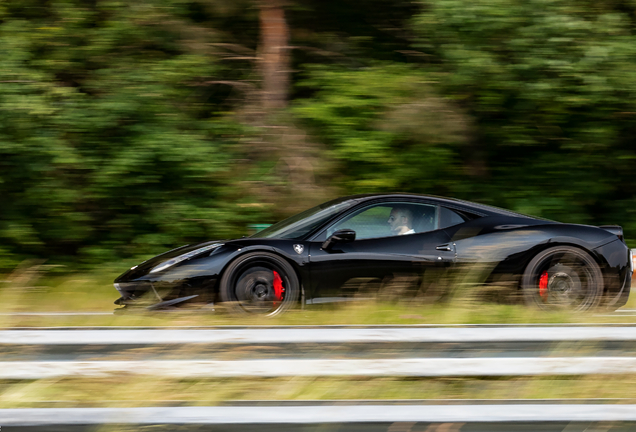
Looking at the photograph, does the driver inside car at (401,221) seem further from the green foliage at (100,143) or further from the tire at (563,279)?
the green foliage at (100,143)

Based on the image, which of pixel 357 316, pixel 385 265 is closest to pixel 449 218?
pixel 385 265

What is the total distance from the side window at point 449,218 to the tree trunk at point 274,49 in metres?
4.15

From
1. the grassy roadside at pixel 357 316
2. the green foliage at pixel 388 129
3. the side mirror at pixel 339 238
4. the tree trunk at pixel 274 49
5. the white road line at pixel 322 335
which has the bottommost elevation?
the grassy roadside at pixel 357 316

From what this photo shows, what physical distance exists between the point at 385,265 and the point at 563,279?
4.48 feet

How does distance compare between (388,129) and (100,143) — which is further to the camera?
(388,129)

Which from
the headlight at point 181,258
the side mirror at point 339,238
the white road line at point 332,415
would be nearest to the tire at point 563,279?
the side mirror at point 339,238

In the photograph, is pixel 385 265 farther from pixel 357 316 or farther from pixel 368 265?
pixel 357 316

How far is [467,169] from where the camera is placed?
8773mm

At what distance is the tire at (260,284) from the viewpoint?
4.92m

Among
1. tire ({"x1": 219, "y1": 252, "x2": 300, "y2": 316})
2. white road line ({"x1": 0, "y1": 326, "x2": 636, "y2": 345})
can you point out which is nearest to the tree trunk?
tire ({"x1": 219, "y1": 252, "x2": 300, "y2": 316})

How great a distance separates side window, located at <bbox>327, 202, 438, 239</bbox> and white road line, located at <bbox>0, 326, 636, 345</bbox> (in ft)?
8.34

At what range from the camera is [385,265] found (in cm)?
510

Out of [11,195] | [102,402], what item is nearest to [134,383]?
[102,402]

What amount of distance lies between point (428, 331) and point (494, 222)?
2802 millimetres
